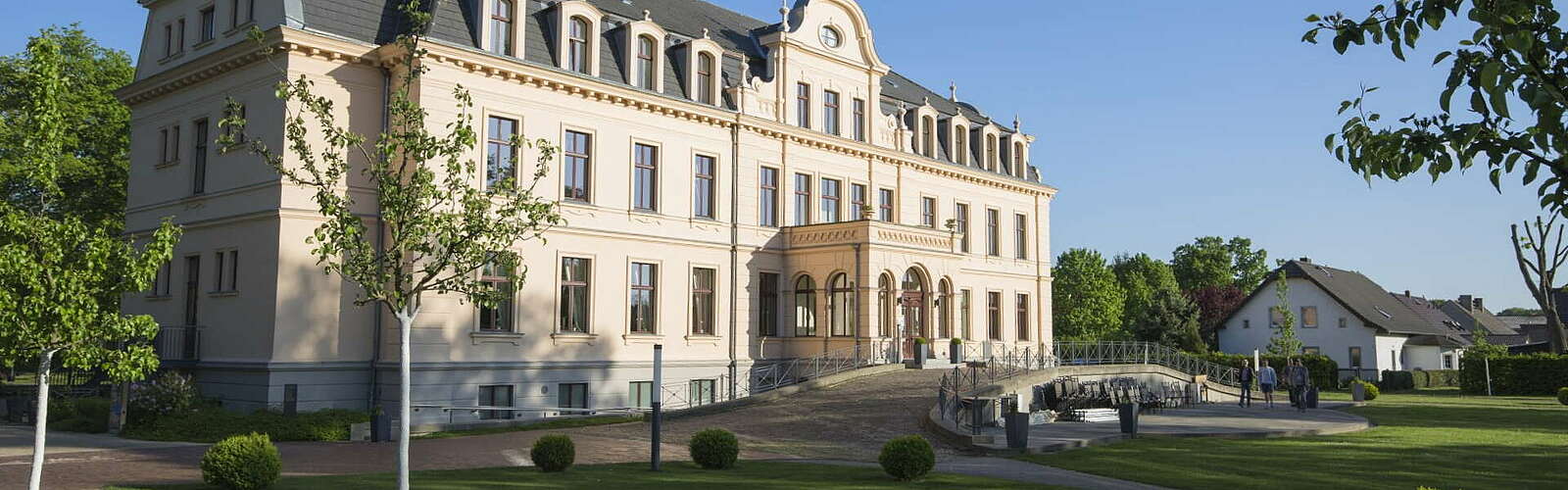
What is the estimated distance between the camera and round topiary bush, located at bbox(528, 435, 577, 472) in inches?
631

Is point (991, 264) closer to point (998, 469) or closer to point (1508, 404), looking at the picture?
point (1508, 404)

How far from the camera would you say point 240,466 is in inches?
525

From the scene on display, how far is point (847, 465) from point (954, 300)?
2139 centimetres

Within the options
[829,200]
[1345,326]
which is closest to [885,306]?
[829,200]

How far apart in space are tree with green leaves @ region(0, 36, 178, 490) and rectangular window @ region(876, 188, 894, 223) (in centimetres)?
2862

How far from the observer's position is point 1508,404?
1510 inches

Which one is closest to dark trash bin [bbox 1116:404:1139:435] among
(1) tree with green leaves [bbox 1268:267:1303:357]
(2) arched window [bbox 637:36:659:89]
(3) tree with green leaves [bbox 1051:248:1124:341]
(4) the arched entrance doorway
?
(4) the arched entrance doorway

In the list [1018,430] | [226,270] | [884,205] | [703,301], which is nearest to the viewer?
[1018,430]

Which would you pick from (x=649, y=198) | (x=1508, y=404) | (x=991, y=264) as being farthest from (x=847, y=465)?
(x=1508, y=404)

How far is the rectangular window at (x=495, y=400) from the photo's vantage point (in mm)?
27172

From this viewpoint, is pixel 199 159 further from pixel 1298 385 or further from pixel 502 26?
pixel 1298 385

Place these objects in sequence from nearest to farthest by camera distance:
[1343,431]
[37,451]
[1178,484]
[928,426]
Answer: [37,451] < [1178,484] < [928,426] < [1343,431]

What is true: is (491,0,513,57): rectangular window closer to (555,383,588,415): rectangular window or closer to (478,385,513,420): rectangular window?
(478,385,513,420): rectangular window

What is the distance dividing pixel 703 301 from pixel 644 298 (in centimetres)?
239
